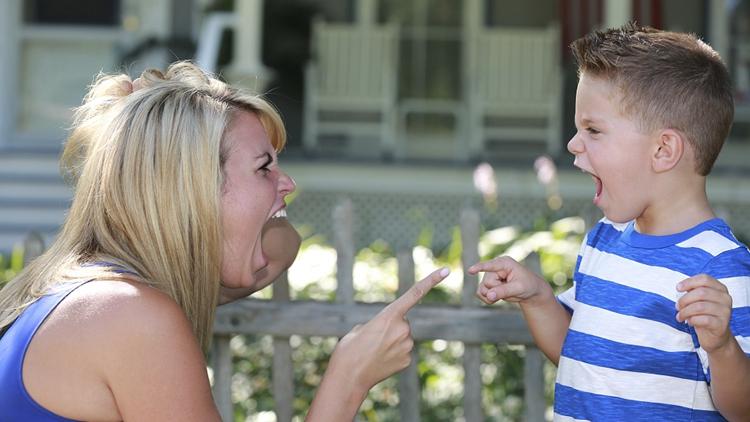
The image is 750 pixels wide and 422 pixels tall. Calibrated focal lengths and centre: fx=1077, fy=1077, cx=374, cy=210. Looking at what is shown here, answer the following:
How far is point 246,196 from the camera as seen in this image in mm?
2268

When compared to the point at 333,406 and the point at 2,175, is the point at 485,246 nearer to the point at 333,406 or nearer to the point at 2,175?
the point at 333,406

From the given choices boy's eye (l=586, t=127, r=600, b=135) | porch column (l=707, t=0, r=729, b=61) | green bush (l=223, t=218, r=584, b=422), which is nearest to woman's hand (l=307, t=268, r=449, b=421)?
boy's eye (l=586, t=127, r=600, b=135)

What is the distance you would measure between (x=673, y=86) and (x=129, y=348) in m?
1.21

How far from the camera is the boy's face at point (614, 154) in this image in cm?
222

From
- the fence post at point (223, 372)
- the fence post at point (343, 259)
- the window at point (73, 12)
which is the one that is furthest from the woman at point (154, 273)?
the window at point (73, 12)

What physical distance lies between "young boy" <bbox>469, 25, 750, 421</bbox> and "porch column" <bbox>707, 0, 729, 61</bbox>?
371 inches

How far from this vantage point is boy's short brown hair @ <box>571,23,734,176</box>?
7.24 ft

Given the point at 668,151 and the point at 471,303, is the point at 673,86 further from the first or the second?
the point at 471,303

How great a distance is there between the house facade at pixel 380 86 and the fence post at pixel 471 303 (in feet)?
18.8

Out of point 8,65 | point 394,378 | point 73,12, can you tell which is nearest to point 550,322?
point 394,378

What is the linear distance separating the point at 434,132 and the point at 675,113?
9137mm

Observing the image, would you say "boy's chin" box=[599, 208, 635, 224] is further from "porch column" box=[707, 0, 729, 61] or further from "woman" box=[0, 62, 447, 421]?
"porch column" box=[707, 0, 729, 61]

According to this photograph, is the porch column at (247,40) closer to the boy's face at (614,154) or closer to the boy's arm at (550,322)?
the boy's arm at (550,322)

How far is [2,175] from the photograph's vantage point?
928 cm
